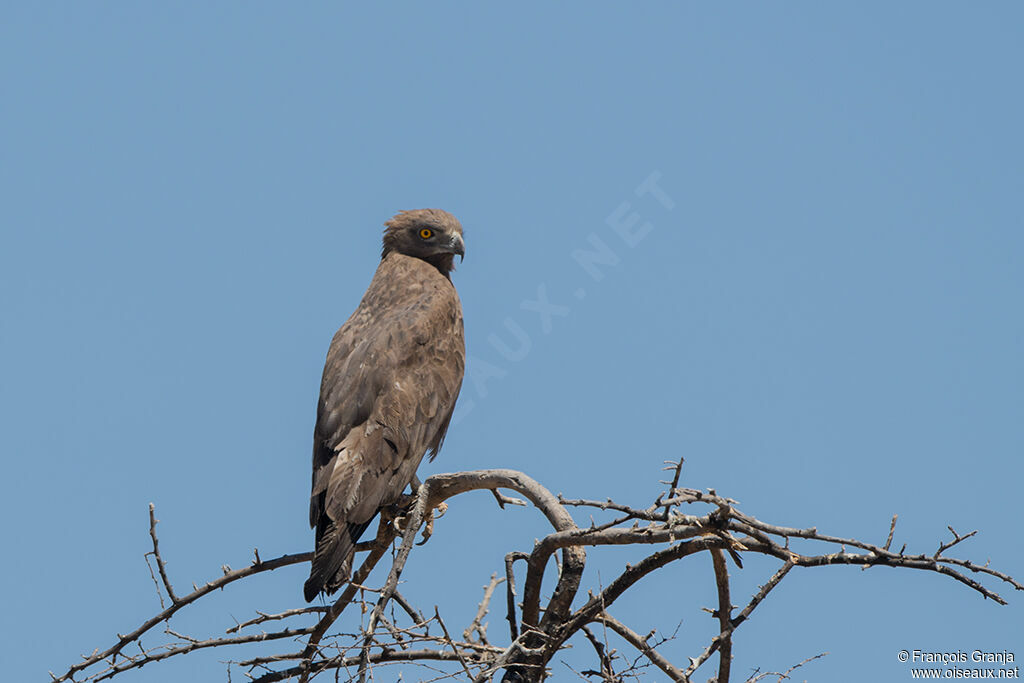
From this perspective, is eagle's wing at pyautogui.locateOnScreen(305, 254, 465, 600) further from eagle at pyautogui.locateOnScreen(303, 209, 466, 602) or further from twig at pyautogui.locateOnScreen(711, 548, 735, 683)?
twig at pyautogui.locateOnScreen(711, 548, 735, 683)

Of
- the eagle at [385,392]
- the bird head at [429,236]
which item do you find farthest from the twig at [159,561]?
the bird head at [429,236]

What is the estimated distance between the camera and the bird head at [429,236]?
299 inches

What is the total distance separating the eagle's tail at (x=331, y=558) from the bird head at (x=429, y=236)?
254 cm

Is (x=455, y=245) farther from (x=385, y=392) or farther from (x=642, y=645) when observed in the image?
(x=642, y=645)

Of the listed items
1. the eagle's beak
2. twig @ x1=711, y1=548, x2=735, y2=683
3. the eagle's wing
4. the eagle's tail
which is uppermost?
the eagle's beak

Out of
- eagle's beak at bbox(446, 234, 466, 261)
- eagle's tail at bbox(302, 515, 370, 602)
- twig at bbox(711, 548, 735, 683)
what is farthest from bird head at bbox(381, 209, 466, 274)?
twig at bbox(711, 548, 735, 683)

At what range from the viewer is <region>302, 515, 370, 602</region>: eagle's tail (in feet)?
16.9

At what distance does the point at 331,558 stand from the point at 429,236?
2.95 meters

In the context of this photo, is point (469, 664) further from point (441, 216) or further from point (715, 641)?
point (441, 216)

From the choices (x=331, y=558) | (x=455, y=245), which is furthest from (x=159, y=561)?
(x=455, y=245)

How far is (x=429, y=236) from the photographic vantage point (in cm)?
762

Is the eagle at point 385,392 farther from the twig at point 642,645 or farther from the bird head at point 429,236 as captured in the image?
the twig at point 642,645

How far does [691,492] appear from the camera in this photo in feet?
11.0

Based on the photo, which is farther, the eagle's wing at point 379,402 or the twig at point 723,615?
the eagle's wing at point 379,402
